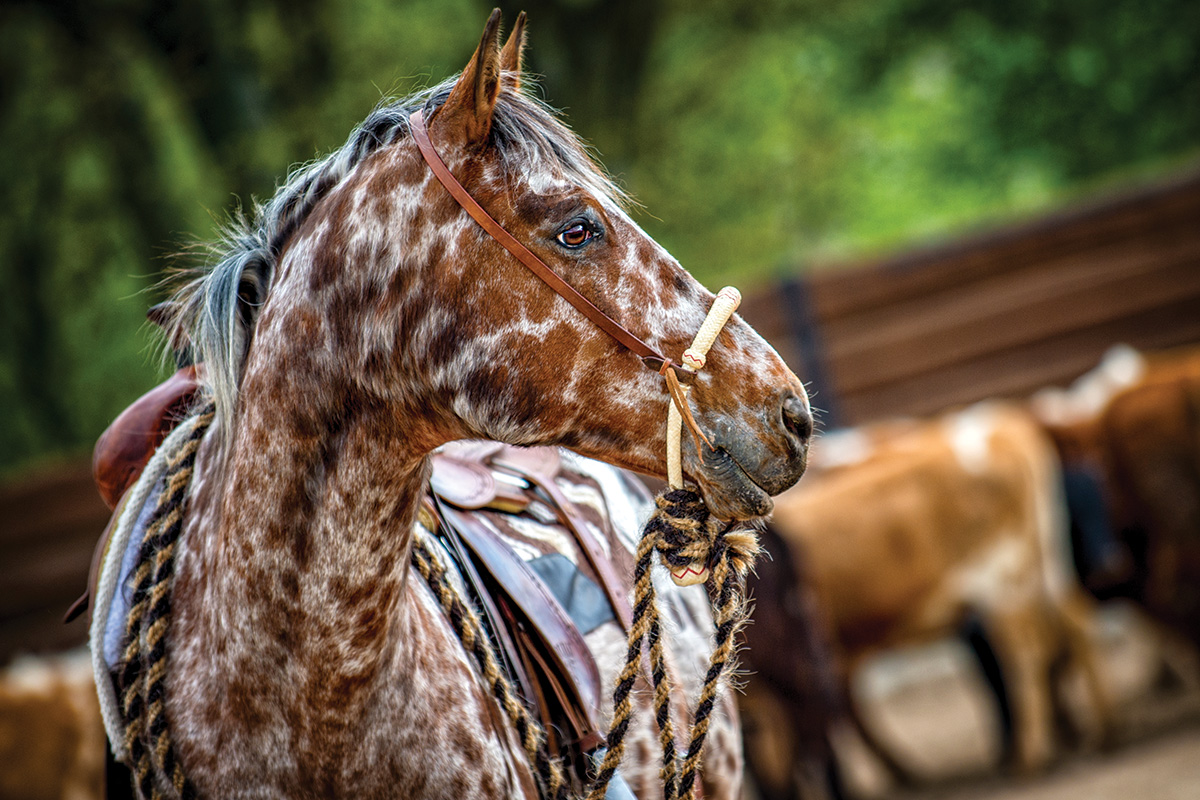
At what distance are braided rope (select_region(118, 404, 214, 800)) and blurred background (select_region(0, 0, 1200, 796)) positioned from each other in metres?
4.03

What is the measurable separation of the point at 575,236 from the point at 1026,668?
4.45 meters

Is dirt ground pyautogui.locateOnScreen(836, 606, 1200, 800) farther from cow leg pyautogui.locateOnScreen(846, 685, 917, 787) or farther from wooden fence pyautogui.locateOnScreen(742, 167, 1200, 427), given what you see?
wooden fence pyautogui.locateOnScreen(742, 167, 1200, 427)

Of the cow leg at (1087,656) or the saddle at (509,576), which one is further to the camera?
the cow leg at (1087,656)

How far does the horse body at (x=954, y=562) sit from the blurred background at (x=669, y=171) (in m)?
0.79

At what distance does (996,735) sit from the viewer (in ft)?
17.3

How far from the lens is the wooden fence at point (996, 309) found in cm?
684

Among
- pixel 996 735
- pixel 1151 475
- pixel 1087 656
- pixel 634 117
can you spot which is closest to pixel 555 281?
pixel 1087 656

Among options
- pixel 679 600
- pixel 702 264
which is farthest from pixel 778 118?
pixel 679 600

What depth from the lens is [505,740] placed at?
1530 millimetres

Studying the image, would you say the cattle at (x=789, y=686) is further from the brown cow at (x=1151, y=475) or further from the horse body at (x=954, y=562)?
the brown cow at (x=1151, y=475)

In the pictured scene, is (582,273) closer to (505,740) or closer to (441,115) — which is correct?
(441,115)

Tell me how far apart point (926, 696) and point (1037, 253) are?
338cm

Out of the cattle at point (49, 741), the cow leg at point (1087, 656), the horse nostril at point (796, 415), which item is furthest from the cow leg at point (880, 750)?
the horse nostril at point (796, 415)

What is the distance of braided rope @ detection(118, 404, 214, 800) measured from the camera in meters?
1.42
